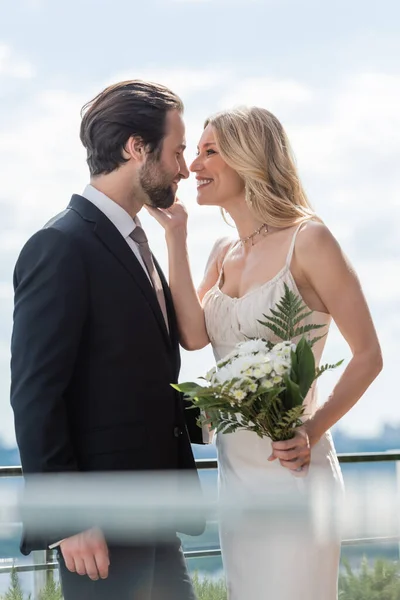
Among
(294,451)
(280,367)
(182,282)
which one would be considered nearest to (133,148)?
(182,282)

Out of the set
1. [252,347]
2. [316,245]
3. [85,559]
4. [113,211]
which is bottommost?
[85,559]

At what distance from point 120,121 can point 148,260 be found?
36cm

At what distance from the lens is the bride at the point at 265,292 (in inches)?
94.6

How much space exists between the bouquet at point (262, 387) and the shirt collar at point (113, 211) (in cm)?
43

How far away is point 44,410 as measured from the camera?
2.04 m

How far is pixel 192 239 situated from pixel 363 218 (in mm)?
29421

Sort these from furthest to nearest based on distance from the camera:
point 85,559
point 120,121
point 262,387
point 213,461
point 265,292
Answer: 1. point 213,461
2. point 265,292
3. point 120,121
4. point 262,387
5. point 85,559

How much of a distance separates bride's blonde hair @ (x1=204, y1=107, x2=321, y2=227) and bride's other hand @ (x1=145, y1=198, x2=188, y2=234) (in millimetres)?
207

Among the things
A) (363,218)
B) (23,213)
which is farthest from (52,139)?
(363,218)

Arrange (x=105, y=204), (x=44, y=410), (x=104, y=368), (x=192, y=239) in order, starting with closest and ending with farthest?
(x=44, y=410), (x=104, y=368), (x=105, y=204), (x=192, y=239)

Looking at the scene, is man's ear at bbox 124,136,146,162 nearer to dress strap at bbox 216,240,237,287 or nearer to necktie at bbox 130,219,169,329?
necktie at bbox 130,219,169,329

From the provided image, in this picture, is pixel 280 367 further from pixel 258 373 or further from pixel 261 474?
pixel 261 474

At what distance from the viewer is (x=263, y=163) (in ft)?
8.87

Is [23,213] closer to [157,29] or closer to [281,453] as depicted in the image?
[157,29]
